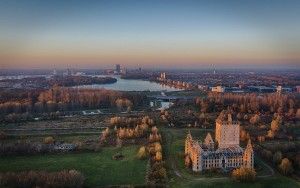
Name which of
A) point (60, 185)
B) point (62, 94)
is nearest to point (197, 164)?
point (60, 185)

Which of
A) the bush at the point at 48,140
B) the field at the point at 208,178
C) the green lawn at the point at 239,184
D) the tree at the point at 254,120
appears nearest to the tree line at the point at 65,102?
the tree at the point at 254,120

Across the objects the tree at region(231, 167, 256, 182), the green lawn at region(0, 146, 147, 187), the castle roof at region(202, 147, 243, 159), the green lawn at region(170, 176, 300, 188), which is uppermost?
the castle roof at region(202, 147, 243, 159)

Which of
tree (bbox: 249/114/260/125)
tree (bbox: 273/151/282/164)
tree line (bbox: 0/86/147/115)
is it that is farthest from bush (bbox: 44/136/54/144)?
tree (bbox: 249/114/260/125)

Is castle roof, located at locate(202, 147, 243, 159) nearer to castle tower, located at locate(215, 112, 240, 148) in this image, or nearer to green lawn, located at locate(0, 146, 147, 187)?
→ castle tower, located at locate(215, 112, 240, 148)

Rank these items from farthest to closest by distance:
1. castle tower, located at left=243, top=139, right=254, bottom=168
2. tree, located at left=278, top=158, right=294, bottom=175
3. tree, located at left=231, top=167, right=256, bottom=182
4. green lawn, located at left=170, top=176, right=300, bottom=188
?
castle tower, located at left=243, top=139, right=254, bottom=168, tree, located at left=278, top=158, right=294, bottom=175, tree, located at left=231, top=167, right=256, bottom=182, green lawn, located at left=170, top=176, right=300, bottom=188

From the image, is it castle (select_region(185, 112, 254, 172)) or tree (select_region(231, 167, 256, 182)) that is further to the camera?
castle (select_region(185, 112, 254, 172))

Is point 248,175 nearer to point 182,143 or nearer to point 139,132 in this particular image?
point 182,143

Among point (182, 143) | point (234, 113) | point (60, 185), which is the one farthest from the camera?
point (234, 113)
